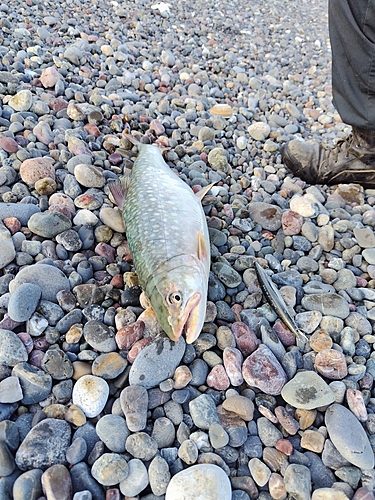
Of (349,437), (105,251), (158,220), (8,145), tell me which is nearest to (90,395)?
(105,251)

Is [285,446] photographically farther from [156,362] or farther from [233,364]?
[156,362]

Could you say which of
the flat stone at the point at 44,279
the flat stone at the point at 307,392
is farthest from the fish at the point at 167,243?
the flat stone at the point at 307,392

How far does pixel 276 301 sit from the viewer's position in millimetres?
2605

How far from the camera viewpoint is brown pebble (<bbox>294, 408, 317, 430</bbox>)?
2.11 metres

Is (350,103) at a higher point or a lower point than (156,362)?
higher

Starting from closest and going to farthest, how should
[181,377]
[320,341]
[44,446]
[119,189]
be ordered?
1. [44,446]
2. [181,377]
3. [320,341]
4. [119,189]

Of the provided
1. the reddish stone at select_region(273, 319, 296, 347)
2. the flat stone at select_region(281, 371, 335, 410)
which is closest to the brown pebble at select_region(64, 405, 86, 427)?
the flat stone at select_region(281, 371, 335, 410)

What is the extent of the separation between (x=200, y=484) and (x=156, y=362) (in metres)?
0.64

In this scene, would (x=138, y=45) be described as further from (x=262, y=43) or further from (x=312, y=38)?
(x=312, y=38)

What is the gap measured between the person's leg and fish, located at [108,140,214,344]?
1365 mm

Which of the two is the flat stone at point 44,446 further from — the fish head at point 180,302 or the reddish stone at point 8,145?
the reddish stone at point 8,145

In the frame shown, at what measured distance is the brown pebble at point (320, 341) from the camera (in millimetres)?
→ 2406

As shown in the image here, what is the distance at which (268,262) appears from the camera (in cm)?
302

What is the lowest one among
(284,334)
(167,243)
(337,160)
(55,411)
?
(55,411)
